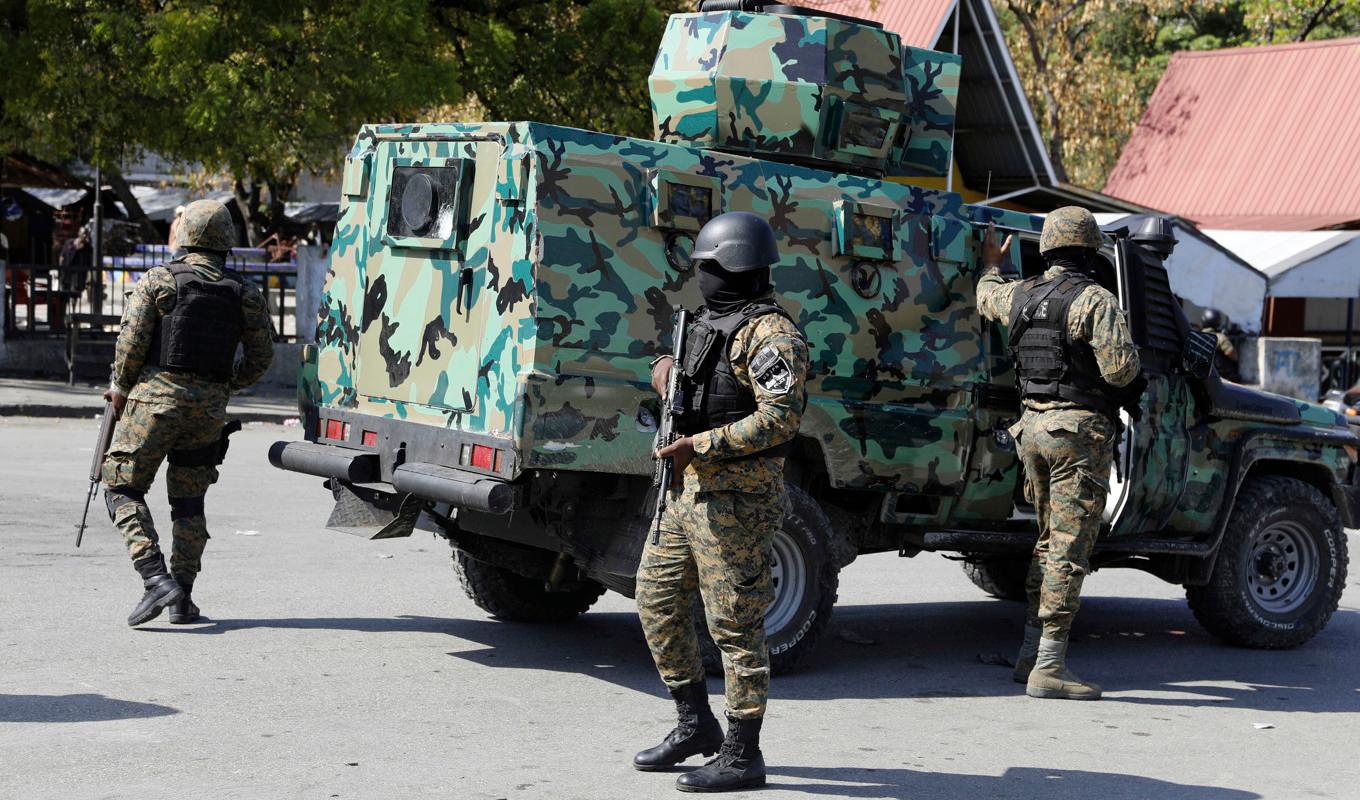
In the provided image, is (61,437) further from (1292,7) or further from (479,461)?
(1292,7)

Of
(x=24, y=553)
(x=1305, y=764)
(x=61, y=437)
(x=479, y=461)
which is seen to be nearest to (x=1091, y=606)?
(x=1305, y=764)

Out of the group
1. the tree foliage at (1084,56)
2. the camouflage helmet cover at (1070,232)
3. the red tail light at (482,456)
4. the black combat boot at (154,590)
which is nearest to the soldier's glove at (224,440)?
the black combat boot at (154,590)

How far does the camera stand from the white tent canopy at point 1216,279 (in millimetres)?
22266

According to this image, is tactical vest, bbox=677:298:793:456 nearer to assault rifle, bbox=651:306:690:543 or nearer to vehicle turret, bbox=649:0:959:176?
assault rifle, bbox=651:306:690:543

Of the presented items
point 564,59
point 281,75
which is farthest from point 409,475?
point 564,59

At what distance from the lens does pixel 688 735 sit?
5602 millimetres

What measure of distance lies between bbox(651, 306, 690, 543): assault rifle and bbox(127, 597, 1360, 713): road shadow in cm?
160

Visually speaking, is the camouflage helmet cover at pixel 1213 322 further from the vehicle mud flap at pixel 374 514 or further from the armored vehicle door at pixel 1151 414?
the vehicle mud flap at pixel 374 514

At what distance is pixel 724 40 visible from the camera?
7887mm

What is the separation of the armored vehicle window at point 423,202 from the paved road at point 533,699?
1816mm

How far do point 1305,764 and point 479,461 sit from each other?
328 cm

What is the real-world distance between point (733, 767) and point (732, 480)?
90 centimetres

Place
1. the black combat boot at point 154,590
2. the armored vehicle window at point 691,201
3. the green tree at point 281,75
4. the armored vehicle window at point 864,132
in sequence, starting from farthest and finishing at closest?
the green tree at point 281,75 < the armored vehicle window at point 864,132 < the black combat boot at point 154,590 < the armored vehicle window at point 691,201

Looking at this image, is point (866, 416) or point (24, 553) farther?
point (24, 553)
